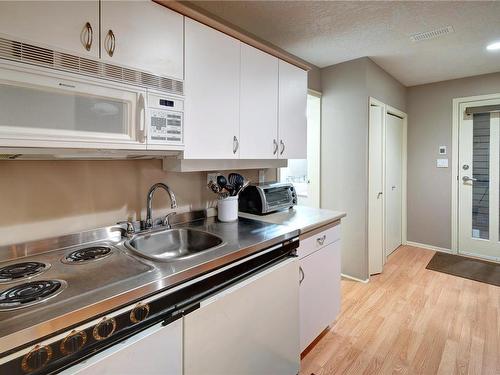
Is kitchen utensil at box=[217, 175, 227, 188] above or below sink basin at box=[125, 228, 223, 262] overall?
above

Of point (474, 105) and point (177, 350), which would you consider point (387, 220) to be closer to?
point (474, 105)

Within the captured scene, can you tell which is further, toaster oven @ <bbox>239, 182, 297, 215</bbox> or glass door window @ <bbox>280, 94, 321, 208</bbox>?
glass door window @ <bbox>280, 94, 321, 208</bbox>

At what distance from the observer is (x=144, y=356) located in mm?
954

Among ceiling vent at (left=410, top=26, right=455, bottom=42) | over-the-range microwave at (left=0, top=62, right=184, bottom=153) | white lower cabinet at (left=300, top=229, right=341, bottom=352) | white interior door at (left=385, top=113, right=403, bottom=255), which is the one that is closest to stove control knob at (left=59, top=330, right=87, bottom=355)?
over-the-range microwave at (left=0, top=62, right=184, bottom=153)

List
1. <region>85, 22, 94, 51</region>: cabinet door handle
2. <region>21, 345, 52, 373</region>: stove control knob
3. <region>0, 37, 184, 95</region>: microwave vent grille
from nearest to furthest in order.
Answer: <region>21, 345, 52, 373</region>: stove control knob < <region>0, 37, 184, 95</region>: microwave vent grille < <region>85, 22, 94, 51</region>: cabinet door handle

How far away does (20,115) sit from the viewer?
0.98m

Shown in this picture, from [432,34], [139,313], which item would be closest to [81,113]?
[139,313]

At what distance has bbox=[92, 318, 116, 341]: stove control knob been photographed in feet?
2.78

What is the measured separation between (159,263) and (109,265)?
20cm

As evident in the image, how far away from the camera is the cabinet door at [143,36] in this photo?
1178 millimetres

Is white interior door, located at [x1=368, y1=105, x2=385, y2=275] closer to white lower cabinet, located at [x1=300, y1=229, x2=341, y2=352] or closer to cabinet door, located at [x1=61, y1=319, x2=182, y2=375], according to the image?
white lower cabinet, located at [x1=300, y1=229, x2=341, y2=352]

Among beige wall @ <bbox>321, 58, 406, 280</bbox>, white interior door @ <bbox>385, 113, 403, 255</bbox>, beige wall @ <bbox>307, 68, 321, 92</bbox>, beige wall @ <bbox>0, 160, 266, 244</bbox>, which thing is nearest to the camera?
beige wall @ <bbox>0, 160, 266, 244</bbox>

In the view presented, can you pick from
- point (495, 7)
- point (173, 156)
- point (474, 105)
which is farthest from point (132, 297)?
point (474, 105)

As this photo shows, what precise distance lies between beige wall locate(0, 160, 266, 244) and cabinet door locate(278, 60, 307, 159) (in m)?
0.91
